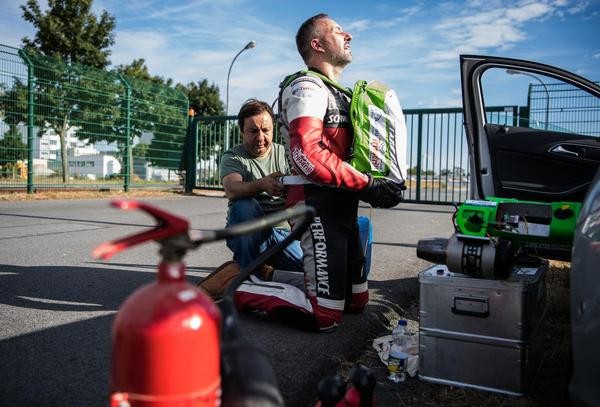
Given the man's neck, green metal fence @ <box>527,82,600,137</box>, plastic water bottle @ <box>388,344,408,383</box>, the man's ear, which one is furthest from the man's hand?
green metal fence @ <box>527,82,600,137</box>

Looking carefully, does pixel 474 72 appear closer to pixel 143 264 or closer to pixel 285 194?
pixel 285 194

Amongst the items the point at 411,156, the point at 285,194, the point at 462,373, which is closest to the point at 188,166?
the point at 411,156

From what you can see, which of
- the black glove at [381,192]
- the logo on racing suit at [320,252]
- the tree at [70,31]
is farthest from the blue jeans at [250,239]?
the tree at [70,31]

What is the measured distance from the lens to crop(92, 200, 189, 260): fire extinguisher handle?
86 centimetres

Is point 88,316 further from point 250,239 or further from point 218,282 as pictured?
point 250,239

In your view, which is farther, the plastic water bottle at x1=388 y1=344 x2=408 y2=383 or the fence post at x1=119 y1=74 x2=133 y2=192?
the fence post at x1=119 y1=74 x2=133 y2=192

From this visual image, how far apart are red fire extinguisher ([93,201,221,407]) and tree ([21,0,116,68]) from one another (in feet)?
74.8

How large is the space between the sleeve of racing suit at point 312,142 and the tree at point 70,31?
21.4m

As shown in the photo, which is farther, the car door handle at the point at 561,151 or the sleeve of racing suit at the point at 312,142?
the car door handle at the point at 561,151

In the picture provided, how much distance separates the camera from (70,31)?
21.0 m

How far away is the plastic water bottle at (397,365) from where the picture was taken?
2215 mm

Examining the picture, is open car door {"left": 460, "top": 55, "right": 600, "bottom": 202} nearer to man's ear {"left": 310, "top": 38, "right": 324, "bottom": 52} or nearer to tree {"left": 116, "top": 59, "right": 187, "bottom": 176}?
man's ear {"left": 310, "top": 38, "right": 324, "bottom": 52}

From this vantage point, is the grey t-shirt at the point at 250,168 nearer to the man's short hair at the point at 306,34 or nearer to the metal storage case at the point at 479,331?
the man's short hair at the point at 306,34

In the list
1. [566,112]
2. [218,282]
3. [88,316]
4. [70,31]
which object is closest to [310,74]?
[218,282]
